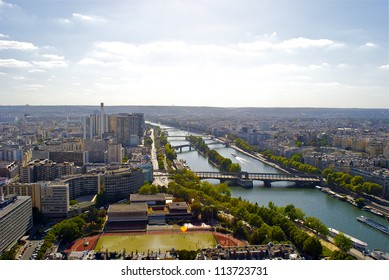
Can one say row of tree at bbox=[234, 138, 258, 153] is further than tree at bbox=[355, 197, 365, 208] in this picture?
Yes

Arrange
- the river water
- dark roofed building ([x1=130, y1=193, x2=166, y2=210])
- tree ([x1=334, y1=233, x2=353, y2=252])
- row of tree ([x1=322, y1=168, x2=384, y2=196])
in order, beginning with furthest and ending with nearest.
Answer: row of tree ([x1=322, y1=168, x2=384, y2=196]) → dark roofed building ([x1=130, y1=193, x2=166, y2=210]) → the river water → tree ([x1=334, y1=233, x2=353, y2=252])

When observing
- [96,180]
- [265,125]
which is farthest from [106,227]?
[265,125]

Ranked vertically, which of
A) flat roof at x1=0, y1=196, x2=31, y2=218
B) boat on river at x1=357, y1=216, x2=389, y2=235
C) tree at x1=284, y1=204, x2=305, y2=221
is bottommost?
boat on river at x1=357, y1=216, x2=389, y2=235

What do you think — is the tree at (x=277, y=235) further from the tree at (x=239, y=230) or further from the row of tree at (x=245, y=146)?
the row of tree at (x=245, y=146)

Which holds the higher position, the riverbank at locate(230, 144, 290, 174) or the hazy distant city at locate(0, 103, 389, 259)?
the hazy distant city at locate(0, 103, 389, 259)

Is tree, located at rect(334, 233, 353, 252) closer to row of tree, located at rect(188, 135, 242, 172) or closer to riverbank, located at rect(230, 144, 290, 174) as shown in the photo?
row of tree, located at rect(188, 135, 242, 172)

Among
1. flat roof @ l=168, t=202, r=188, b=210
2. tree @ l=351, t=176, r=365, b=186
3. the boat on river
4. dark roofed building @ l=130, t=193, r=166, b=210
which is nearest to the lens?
the boat on river

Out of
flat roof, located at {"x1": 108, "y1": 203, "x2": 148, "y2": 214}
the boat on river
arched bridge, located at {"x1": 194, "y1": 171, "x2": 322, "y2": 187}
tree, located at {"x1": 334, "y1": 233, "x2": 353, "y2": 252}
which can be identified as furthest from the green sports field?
arched bridge, located at {"x1": 194, "y1": 171, "x2": 322, "y2": 187}
